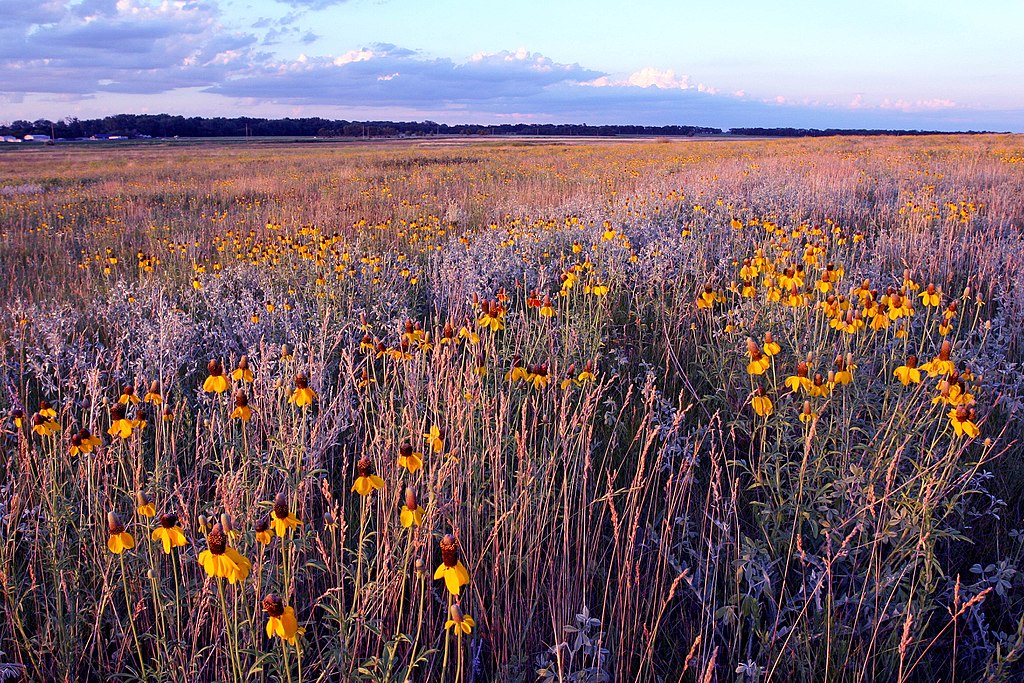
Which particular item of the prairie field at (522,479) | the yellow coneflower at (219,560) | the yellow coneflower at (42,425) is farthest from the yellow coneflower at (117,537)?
the yellow coneflower at (42,425)

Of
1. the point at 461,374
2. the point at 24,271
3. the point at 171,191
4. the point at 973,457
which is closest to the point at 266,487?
the point at 461,374

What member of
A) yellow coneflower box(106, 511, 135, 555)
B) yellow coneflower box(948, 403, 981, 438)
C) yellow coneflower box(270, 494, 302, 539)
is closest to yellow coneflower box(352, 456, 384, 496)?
yellow coneflower box(270, 494, 302, 539)

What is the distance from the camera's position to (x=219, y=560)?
56.7 inches

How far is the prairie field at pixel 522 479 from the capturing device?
6.54 ft

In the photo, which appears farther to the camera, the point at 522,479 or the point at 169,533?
the point at 522,479

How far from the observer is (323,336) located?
4152 mm

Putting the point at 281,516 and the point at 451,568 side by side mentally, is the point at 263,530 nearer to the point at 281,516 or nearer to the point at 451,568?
the point at 281,516

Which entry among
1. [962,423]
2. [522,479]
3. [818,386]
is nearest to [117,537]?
[522,479]

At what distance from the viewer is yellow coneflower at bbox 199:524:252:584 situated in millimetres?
1424

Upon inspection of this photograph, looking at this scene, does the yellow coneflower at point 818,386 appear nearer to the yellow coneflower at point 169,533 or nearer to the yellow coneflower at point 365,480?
the yellow coneflower at point 365,480

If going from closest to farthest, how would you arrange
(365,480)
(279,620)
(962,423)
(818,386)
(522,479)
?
(279,620), (365,480), (962,423), (522,479), (818,386)

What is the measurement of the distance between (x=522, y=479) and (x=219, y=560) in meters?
1.18

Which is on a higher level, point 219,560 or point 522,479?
point 219,560

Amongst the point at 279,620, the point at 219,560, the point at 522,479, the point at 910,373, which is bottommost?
the point at 522,479
